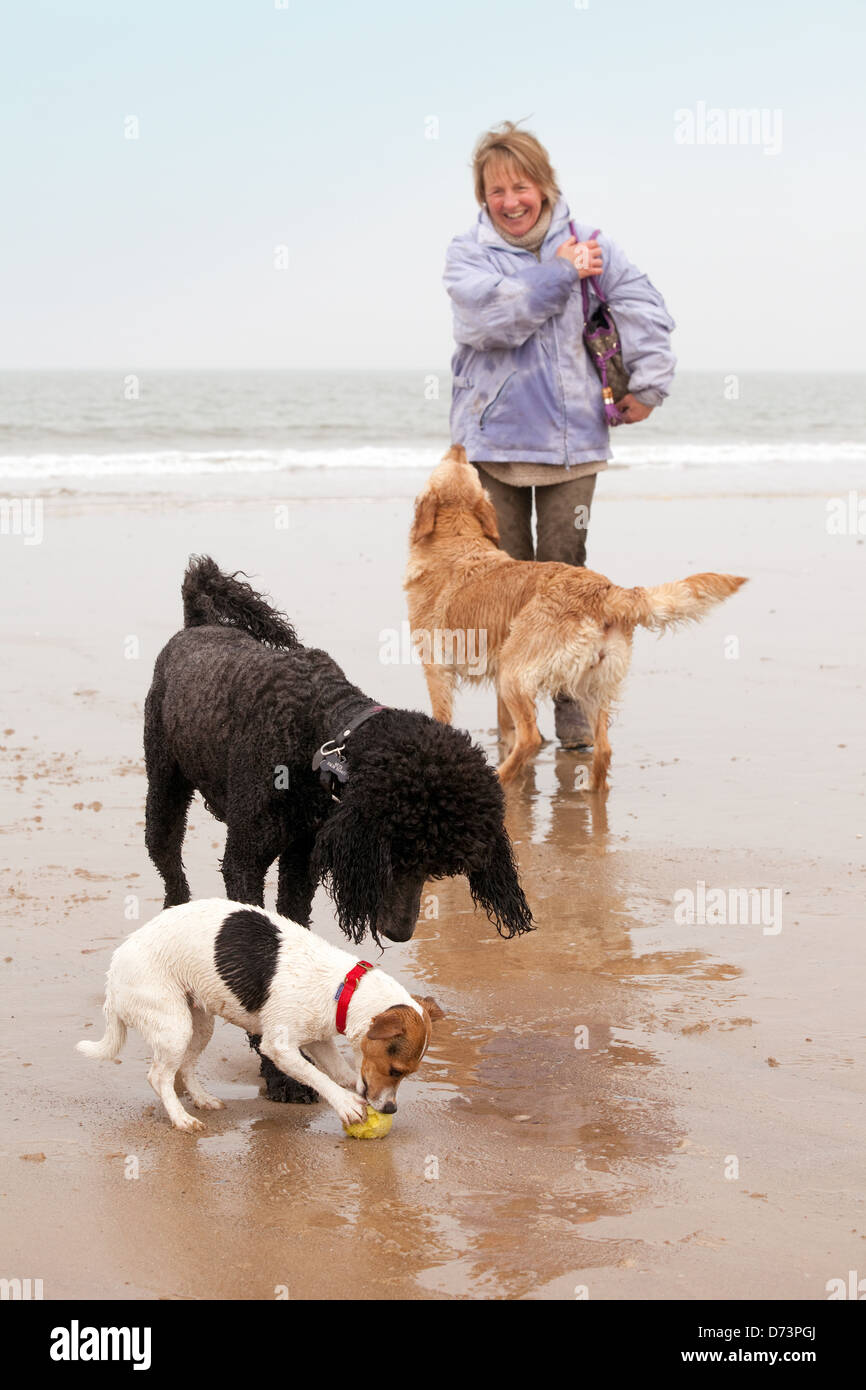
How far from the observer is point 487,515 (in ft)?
22.9

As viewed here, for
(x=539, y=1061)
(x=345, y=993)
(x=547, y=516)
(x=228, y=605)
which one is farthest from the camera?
(x=547, y=516)

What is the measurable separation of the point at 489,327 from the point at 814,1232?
4.83 metres

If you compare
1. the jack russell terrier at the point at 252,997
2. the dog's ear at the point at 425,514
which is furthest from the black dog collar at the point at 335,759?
the dog's ear at the point at 425,514

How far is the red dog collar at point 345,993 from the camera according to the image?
3.55 metres

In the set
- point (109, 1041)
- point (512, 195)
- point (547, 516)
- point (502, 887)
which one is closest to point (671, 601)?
point (547, 516)

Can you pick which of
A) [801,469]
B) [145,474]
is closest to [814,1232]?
[145,474]

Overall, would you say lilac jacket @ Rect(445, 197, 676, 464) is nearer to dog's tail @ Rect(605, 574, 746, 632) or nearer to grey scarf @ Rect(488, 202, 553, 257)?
grey scarf @ Rect(488, 202, 553, 257)

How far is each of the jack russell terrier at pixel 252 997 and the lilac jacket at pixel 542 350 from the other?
3.97m

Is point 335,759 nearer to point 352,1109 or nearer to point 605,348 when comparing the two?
point 352,1109

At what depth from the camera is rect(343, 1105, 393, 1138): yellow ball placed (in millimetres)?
3533

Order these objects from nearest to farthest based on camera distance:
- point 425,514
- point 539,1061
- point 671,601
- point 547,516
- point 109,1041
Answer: point 109,1041 < point 539,1061 < point 671,601 < point 425,514 < point 547,516

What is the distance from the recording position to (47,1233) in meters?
3.07

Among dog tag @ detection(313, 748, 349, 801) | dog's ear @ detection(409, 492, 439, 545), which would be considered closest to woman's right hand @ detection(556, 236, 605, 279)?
dog's ear @ detection(409, 492, 439, 545)

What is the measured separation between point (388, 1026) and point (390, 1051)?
0.20 feet
